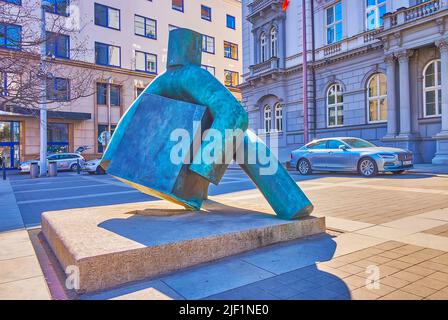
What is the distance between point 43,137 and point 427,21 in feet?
71.2

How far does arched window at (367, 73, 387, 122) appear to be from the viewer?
19844 mm

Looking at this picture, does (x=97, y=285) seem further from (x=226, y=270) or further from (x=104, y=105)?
(x=104, y=105)

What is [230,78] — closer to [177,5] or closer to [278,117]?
[177,5]

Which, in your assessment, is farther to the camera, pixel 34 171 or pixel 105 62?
pixel 105 62

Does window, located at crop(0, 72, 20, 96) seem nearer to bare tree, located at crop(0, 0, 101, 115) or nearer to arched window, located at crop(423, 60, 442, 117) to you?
bare tree, located at crop(0, 0, 101, 115)

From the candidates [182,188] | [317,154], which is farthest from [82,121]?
[182,188]

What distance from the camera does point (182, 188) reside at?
4.54 metres

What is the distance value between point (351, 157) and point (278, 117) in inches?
580

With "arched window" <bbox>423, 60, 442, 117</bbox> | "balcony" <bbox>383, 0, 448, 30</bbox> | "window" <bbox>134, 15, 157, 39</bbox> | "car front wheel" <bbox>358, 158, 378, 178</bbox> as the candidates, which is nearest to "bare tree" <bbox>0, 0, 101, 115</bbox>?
"car front wheel" <bbox>358, 158, 378, 178</bbox>

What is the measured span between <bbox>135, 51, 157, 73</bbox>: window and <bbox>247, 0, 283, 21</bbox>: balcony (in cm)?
1180

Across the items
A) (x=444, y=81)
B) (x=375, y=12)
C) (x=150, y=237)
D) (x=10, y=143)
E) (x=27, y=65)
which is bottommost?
(x=150, y=237)

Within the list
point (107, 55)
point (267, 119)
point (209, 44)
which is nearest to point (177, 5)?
point (209, 44)

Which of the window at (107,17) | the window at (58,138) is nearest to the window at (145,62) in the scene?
the window at (107,17)

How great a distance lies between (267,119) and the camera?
29.0 metres
